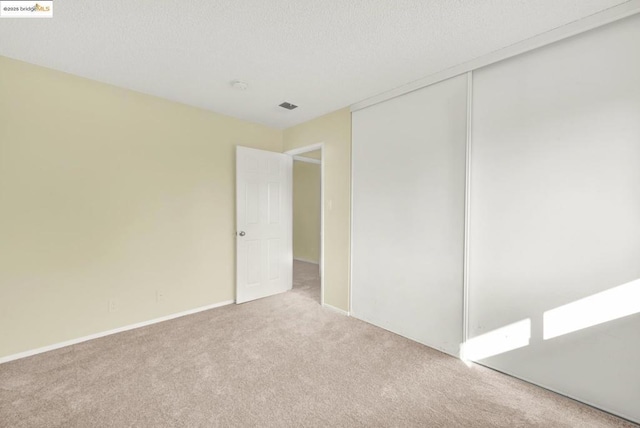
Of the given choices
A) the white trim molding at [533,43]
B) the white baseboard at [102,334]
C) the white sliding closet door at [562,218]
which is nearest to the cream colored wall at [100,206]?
the white baseboard at [102,334]

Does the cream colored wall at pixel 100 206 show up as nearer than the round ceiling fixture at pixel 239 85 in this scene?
Yes

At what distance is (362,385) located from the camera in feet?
6.24

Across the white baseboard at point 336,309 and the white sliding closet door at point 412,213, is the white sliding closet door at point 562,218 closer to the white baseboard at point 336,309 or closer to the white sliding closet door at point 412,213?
the white sliding closet door at point 412,213

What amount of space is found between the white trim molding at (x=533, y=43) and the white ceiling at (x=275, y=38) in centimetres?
4

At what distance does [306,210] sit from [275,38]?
4.86 meters

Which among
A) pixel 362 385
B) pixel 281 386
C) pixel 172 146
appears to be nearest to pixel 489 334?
pixel 362 385

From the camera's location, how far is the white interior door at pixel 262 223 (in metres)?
3.53

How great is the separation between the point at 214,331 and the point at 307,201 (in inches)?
167

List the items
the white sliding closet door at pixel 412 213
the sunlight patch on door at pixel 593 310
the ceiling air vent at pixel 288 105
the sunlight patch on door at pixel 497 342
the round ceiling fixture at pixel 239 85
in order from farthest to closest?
the ceiling air vent at pixel 288 105
the round ceiling fixture at pixel 239 85
the white sliding closet door at pixel 412 213
the sunlight patch on door at pixel 497 342
the sunlight patch on door at pixel 593 310

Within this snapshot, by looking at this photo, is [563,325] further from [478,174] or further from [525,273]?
[478,174]

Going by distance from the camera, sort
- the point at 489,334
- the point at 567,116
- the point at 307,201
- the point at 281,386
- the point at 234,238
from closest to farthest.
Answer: the point at 567,116, the point at 281,386, the point at 489,334, the point at 234,238, the point at 307,201

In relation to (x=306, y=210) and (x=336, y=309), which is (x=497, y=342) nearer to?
(x=336, y=309)

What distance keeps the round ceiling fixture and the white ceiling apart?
2.6 inches

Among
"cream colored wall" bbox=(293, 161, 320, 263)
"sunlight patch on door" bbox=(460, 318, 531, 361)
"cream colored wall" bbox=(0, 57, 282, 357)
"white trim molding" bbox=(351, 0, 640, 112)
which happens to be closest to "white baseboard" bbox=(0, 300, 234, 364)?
"cream colored wall" bbox=(0, 57, 282, 357)
